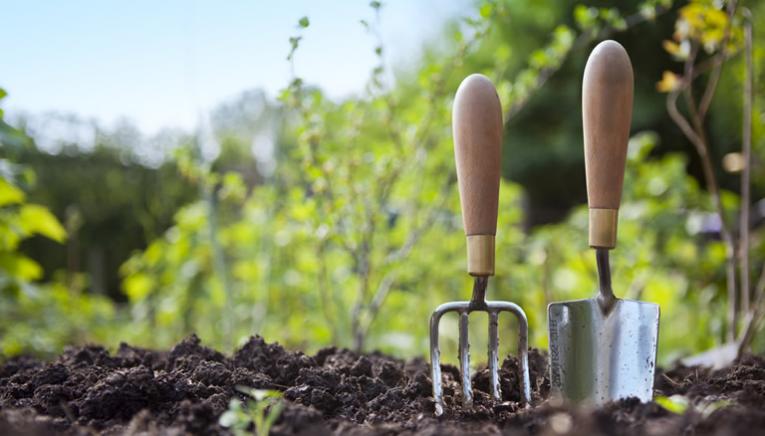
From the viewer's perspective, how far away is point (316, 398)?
126 centimetres

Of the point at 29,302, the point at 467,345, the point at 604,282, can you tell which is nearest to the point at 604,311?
the point at 604,282

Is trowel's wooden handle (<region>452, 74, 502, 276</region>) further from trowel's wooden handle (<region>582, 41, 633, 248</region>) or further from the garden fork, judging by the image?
trowel's wooden handle (<region>582, 41, 633, 248</region>)

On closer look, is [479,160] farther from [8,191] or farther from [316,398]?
[8,191]

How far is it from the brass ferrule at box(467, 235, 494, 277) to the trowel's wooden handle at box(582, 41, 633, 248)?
0.19 meters

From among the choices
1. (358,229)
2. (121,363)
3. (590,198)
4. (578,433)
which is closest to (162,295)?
(358,229)

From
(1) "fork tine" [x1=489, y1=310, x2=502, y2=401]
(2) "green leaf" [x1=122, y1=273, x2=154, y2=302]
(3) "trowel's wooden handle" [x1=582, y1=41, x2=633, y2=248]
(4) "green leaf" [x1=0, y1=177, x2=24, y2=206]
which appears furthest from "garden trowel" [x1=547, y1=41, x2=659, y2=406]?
(2) "green leaf" [x1=122, y1=273, x2=154, y2=302]

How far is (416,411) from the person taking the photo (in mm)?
1272

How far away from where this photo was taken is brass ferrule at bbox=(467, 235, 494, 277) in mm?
1355

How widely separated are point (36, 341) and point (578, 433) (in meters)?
2.58

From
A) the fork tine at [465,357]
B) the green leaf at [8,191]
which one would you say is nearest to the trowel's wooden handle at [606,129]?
the fork tine at [465,357]

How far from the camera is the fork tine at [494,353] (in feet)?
4.49

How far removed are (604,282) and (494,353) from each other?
0.84ft

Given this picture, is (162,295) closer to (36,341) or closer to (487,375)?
(36,341)

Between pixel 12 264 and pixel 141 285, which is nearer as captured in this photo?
pixel 12 264
